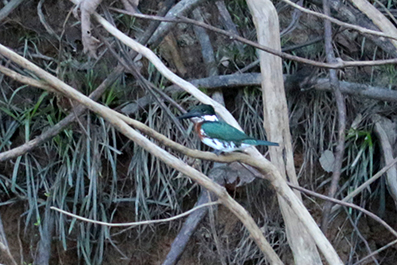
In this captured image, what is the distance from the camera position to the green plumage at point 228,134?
98.3 inches

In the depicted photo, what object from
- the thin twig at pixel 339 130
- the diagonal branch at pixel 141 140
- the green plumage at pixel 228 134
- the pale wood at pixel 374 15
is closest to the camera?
the diagonal branch at pixel 141 140

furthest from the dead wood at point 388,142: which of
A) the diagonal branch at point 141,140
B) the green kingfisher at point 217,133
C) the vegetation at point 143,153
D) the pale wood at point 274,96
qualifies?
the diagonal branch at point 141,140

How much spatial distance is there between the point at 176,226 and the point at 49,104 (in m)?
0.96

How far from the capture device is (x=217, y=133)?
8.43 ft

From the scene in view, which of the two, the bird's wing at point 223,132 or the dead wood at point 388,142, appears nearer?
the bird's wing at point 223,132

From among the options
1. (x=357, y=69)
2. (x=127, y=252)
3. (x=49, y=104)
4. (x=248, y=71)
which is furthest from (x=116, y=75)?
(x=357, y=69)

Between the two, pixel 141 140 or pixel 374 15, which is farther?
pixel 374 15

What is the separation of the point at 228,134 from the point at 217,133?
0.07 metres

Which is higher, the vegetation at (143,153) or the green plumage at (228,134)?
the green plumage at (228,134)

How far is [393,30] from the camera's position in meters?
2.67

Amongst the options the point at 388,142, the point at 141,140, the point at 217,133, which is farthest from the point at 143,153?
the point at 141,140

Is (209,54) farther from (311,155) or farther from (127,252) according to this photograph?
(127,252)

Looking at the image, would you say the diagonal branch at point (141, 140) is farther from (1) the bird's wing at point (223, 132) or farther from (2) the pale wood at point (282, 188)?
(1) the bird's wing at point (223, 132)

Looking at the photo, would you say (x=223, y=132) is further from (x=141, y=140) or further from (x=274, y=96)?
(x=141, y=140)
